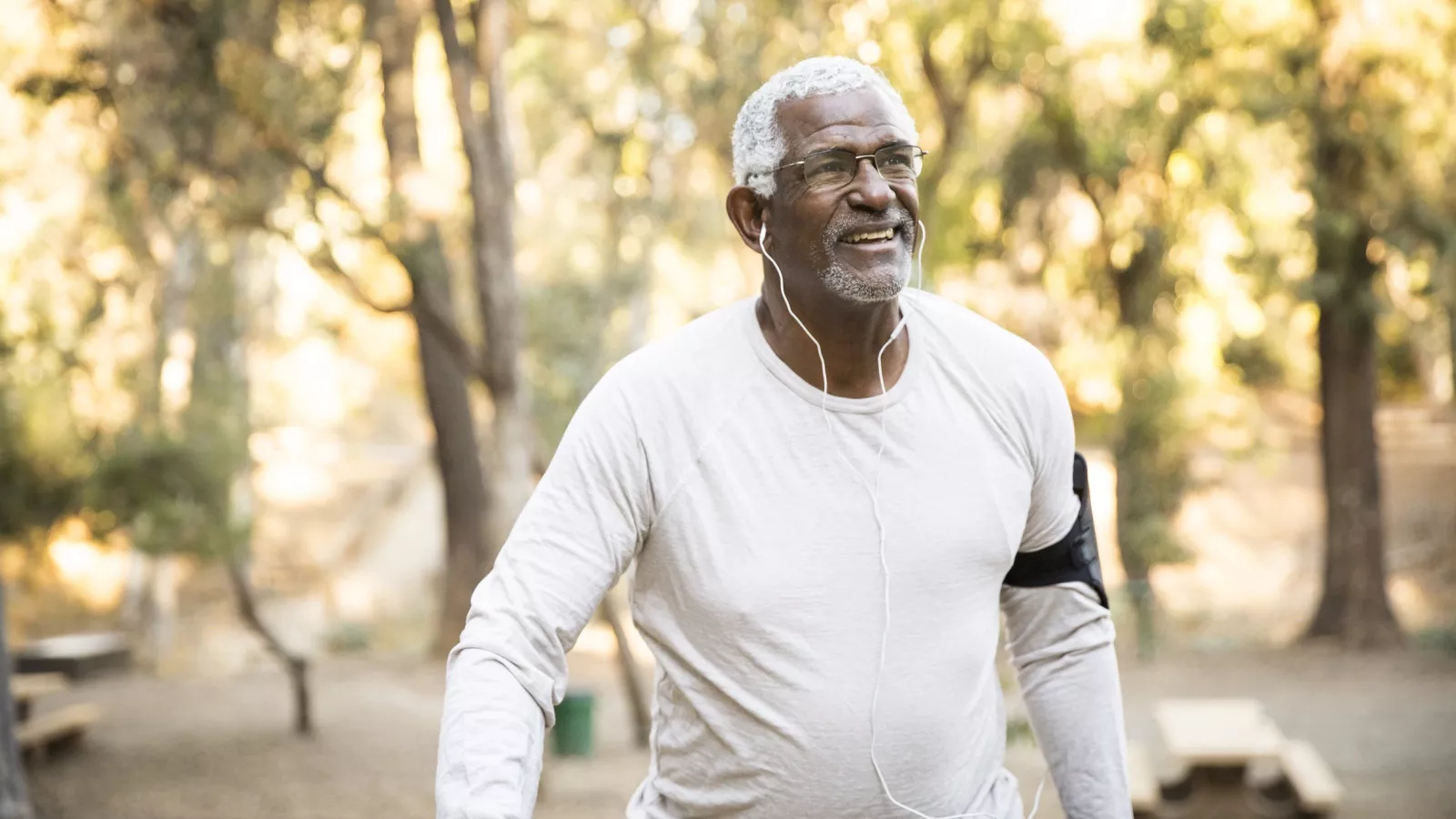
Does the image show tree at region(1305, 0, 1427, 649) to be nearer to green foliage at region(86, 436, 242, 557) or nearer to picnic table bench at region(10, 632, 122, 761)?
green foliage at region(86, 436, 242, 557)

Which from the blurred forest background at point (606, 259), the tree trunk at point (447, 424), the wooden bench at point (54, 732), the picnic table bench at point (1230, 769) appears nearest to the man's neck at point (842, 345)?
the picnic table bench at point (1230, 769)

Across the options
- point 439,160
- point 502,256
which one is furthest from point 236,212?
point 439,160

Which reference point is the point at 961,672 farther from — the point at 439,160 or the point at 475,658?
the point at 439,160

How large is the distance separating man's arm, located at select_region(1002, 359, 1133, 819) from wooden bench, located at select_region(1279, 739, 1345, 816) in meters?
6.24

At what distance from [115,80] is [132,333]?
1519 centimetres

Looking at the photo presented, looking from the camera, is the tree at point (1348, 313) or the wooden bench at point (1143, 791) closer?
the wooden bench at point (1143, 791)

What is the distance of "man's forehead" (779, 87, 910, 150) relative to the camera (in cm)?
229

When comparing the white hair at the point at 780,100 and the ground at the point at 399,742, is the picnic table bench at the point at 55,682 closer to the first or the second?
the ground at the point at 399,742

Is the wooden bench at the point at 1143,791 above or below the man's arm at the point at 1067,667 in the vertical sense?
below

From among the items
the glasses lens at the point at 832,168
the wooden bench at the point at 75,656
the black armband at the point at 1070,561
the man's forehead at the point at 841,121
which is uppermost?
the man's forehead at the point at 841,121

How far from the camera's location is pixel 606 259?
21.9 meters

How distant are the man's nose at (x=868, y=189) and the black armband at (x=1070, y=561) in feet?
1.78

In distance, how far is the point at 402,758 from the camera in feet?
40.3

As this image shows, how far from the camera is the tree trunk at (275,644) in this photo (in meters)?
12.7
